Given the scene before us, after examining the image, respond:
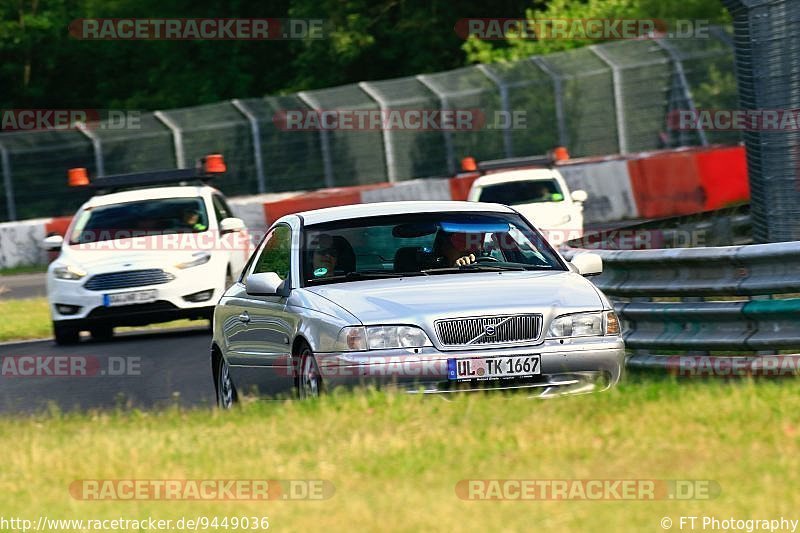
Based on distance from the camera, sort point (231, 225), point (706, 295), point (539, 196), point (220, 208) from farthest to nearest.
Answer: point (539, 196) → point (220, 208) → point (231, 225) → point (706, 295)

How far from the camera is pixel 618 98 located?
1417 inches

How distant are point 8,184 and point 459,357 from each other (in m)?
27.5

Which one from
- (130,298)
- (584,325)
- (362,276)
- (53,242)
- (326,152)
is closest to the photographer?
(584,325)

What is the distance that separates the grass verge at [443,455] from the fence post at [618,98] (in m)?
26.7

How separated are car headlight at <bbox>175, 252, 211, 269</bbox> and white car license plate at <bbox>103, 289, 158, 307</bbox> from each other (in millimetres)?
435

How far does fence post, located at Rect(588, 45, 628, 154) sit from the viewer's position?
3581cm

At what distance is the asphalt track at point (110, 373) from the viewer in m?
13.6

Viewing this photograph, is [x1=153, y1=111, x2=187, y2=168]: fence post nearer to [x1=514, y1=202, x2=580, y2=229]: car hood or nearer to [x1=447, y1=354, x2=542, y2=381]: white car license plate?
[x1=514, y1=202, x2=580, y2=229]: car hood

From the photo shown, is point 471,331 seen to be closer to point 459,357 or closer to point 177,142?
point 459,357

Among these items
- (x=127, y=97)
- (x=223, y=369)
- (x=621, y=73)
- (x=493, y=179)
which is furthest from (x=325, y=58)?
(x=223, y=369)

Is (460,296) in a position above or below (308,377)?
above

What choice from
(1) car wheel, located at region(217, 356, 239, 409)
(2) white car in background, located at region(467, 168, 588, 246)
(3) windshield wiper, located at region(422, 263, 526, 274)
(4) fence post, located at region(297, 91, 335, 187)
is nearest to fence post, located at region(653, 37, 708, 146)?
(4) fence post, located at region(297, 91, 335, 187)

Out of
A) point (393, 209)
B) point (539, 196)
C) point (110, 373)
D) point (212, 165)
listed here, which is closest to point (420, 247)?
point (393, 209)

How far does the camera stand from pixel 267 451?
8250 mm
